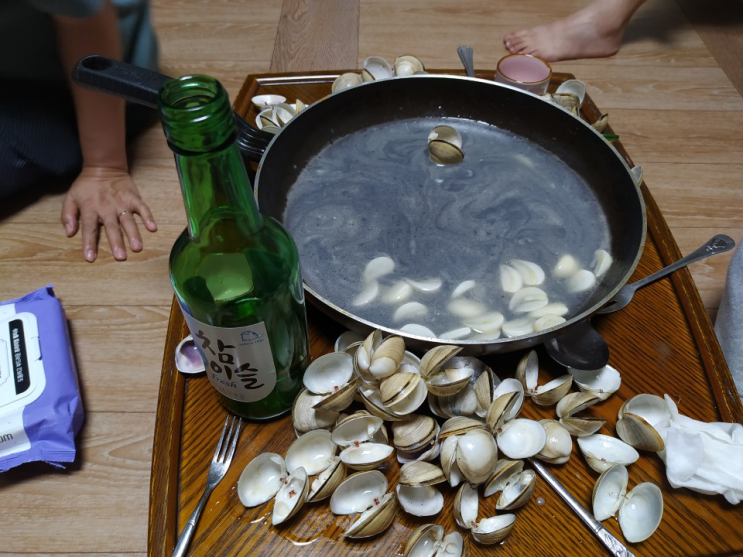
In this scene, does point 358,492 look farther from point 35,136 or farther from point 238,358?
point 35,136

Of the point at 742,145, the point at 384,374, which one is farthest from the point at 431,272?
the point at 742,145

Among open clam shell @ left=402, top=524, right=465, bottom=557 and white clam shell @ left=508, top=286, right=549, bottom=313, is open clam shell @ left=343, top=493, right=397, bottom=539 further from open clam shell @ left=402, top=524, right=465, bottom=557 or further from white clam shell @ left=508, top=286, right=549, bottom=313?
white clam shell @ left=508, top=286, right=549, bottom=313

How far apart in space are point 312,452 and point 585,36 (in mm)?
1438

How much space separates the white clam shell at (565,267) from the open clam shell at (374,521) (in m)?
0.37

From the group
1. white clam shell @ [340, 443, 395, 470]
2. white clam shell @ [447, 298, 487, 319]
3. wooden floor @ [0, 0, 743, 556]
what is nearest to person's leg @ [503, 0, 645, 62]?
wooden floor @ [0, 0, 743, 556]

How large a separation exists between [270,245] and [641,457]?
42cm

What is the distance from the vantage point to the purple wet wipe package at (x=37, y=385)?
2.47ft

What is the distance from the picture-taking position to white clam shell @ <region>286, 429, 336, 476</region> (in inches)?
20.9

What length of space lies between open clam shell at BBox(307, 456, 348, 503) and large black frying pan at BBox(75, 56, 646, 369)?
134 mm

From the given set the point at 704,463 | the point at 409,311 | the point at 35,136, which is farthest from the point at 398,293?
the point at 35,136

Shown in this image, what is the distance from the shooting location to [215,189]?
44 centimetres

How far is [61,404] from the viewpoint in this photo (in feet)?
2.57

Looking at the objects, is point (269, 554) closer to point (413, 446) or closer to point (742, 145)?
point (413, 446)

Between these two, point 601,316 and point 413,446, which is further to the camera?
point 601,316
